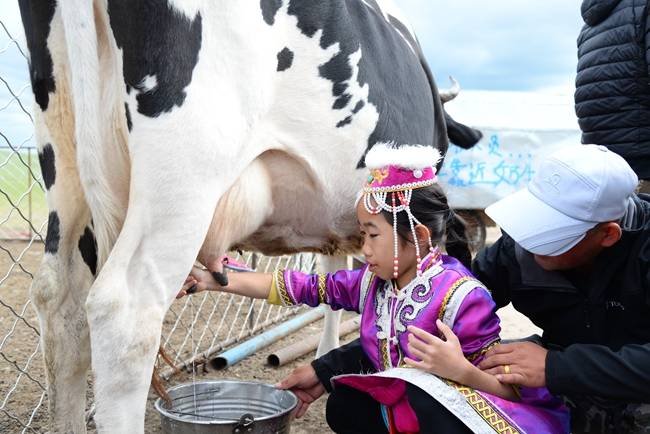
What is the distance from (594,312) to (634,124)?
1.01m

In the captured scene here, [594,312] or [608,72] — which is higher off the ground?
[608,72]

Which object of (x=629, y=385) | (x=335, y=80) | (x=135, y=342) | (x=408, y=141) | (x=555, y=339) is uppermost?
(x=335, y=80)

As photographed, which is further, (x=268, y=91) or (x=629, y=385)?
(x=268, y=91)

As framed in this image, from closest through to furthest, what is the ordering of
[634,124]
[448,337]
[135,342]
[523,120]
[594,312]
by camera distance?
[135,342] → [448,337] → [594,312] → [634,124] → [523,120]

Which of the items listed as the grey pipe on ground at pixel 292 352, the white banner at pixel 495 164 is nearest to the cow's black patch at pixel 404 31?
the grey pipe on ground at pixel 292 352

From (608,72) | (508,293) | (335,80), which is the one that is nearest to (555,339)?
(508,293)

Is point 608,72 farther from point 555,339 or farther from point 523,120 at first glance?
point 523,120

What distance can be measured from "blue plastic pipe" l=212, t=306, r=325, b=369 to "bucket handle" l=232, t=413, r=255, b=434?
1290 millimetres

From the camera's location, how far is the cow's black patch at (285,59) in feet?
5.89

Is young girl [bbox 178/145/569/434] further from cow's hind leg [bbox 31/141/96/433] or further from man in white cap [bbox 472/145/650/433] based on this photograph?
cow's hind leg [bbox 31/141/96/433]

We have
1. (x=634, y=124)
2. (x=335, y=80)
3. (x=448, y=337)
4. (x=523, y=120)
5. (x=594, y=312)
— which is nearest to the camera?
(x=448, y=337)

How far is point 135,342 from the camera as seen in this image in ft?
5.08

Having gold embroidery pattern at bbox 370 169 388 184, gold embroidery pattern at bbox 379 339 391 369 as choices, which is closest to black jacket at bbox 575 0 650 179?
gold embroidery pattern at bbox 370 169 388 184

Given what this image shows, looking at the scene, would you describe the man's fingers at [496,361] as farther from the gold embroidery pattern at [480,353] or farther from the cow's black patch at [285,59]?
the cow's black patch at [285,59]
